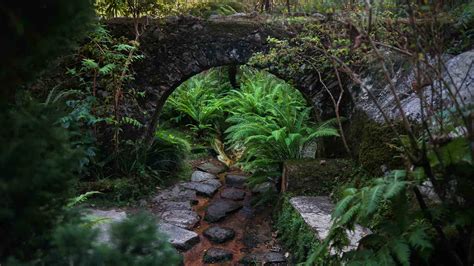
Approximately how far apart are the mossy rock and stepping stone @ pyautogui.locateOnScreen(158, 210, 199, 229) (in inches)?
53.6

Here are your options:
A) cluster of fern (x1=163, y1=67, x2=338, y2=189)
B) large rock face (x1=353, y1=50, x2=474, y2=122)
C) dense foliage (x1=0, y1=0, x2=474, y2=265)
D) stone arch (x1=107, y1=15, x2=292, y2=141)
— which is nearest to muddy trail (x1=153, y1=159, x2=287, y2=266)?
dense foliage (x1=0, y1=0, x2=474, y2=265)

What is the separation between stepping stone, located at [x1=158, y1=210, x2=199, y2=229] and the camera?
592cm

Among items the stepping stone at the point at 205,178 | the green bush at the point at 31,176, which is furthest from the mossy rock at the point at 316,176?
the green bush at the point at 31,176

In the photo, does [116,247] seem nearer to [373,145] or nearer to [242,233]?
[373,145]

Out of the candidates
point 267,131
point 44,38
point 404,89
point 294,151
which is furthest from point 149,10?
point 44,38

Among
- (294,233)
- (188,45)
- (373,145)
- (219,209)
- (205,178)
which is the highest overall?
(188,45)

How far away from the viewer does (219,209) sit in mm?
6473

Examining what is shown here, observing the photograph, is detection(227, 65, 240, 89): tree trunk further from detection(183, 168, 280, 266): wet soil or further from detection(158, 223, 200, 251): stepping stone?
detection(158, 223, 200, 251): stepping stone

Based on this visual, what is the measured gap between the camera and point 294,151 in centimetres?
636

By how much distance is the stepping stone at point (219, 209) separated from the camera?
20.6ft

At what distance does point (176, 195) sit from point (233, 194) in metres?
0.93

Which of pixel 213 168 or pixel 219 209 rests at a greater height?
pixel 213 168

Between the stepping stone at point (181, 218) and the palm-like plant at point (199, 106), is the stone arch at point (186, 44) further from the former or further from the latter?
the palm-like plant at point (199, 106)

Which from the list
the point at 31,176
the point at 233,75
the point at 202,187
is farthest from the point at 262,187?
the point at 31,176
